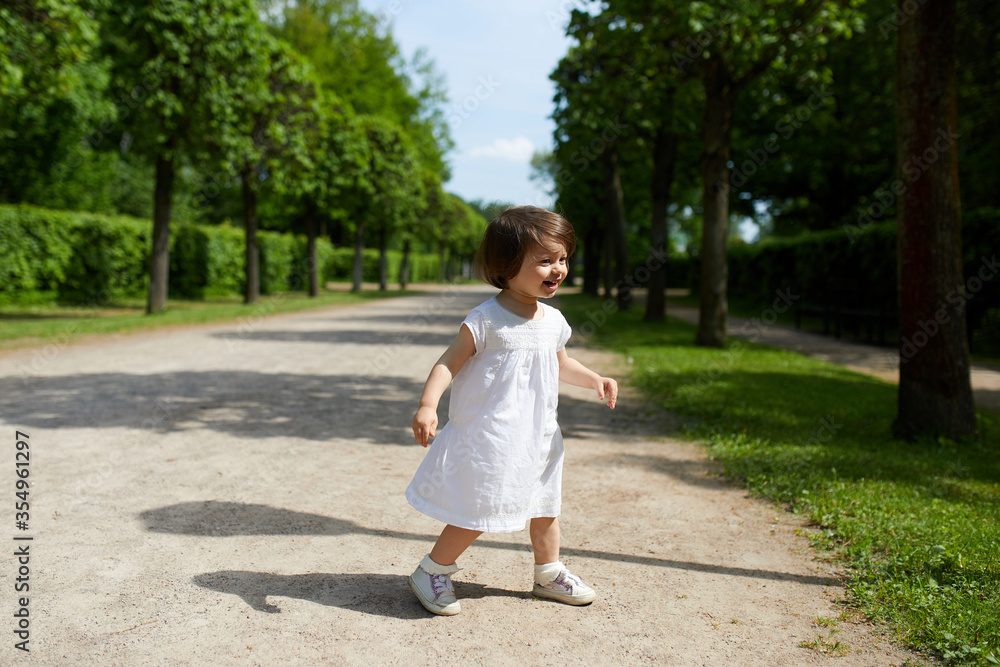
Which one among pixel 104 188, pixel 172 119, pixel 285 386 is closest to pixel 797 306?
pixel 285 386

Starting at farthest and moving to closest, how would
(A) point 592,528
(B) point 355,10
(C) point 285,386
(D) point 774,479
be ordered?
(B) point 355,10 < (C) point 285,386 < (D) point 774,479 < (A) point 592,528

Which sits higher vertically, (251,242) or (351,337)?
(251,242)

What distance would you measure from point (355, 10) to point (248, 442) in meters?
39.6

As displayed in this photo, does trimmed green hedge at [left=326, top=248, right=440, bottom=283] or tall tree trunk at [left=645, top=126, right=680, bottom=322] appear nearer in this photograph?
tall tree trunk at [left=645, top=126, right=680, bottom=322]

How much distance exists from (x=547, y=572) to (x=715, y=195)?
10487 mm

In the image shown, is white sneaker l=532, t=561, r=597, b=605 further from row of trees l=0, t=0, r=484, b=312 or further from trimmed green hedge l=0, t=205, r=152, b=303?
trimmed green hedge l=0, t=205, r=152, b=303

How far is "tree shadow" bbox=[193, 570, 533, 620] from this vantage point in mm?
2738

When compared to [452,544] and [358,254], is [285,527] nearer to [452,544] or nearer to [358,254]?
[452,544]

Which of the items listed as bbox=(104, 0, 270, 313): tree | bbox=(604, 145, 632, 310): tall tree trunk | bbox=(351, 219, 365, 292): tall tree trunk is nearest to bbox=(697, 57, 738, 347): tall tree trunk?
bbox=(604, 145, 632, 310): tall tree trunk

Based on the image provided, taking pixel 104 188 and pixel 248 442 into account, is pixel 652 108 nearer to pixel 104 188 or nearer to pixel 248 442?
pixel 248 442

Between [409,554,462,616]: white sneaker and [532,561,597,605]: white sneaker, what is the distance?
1.24 feet

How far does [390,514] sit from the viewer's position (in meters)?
3.90

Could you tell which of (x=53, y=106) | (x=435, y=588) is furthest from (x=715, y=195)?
(x=53, y=106)

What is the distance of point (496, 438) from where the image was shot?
8.93 ft
